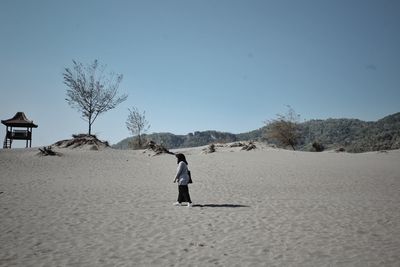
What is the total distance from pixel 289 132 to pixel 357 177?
30.9 metres

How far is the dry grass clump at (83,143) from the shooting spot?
28908mm

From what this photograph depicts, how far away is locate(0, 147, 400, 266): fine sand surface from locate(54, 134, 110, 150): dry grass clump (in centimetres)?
923

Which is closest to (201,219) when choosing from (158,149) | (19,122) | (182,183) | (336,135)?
(182,183)

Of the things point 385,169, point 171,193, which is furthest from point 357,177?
point 171,193

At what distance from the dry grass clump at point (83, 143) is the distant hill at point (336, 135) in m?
37.2

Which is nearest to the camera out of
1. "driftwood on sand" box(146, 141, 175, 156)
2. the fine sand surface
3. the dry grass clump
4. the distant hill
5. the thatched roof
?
the fine sand surface

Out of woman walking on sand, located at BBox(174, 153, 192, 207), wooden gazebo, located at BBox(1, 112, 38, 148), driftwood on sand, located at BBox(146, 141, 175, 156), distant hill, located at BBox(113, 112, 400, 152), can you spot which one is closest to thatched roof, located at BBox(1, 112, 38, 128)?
wooden gazebo, located at BBox(1, 112, 38, 148)

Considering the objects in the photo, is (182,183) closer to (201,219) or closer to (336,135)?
(201,219)

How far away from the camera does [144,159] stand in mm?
25578

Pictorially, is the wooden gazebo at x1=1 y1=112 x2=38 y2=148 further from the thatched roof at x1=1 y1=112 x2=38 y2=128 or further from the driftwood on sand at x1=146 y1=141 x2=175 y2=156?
the driftwood on sand at x1=146 y1=141 x2=175 y2=156

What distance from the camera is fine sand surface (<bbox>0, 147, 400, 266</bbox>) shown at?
589 cm

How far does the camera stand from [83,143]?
2950cm

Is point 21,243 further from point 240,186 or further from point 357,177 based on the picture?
point 357,177

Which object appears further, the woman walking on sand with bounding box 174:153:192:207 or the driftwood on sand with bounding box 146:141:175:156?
the driftwood on sand with bounding box 146:141:175:156
